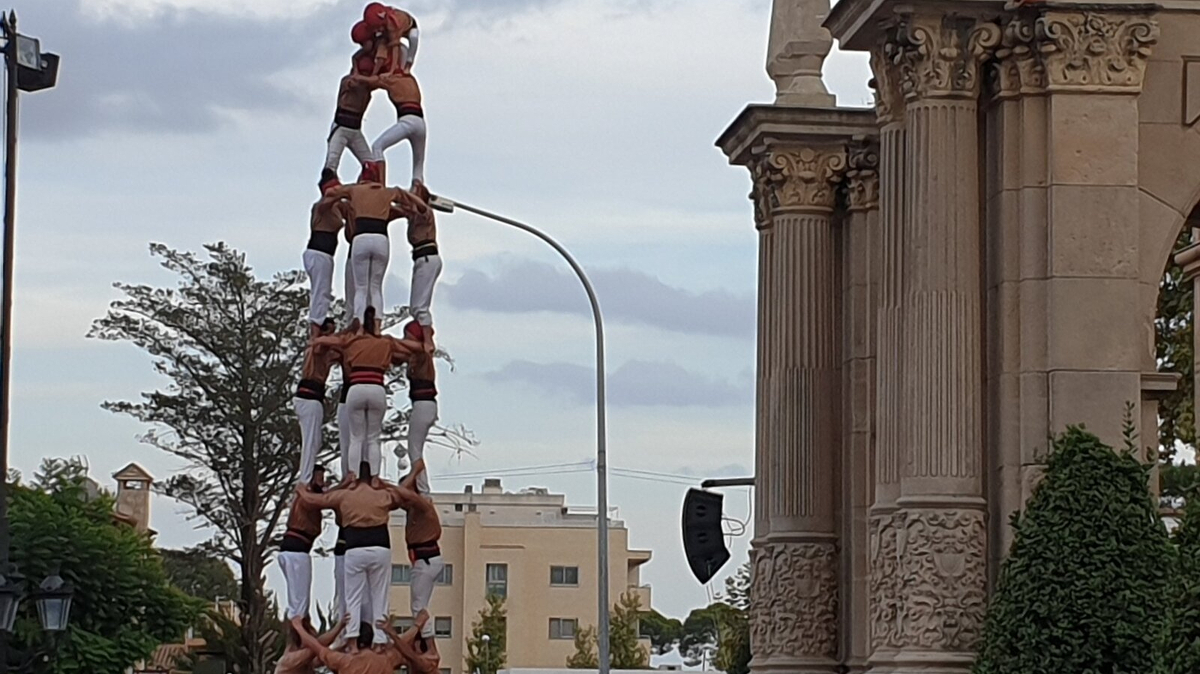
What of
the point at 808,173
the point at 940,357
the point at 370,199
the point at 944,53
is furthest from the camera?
the point at 808,173

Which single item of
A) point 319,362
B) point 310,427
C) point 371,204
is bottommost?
point 310,427

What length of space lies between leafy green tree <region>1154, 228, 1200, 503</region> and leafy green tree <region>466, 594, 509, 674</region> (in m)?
58.1

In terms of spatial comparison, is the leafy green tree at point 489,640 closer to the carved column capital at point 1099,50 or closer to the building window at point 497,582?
the building window at point 497,582

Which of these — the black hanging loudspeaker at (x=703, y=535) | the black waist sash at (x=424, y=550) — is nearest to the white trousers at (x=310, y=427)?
the black waist sash at (x=424, y=550)

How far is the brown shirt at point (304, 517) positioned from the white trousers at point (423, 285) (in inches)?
77.1

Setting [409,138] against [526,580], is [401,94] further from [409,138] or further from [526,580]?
[526,580]

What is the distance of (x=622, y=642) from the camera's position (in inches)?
4021

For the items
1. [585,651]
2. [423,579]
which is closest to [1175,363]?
[423,579]

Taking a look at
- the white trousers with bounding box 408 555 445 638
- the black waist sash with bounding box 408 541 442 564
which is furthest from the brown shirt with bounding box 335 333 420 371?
the white trousers with bounding box 408 555 445 638

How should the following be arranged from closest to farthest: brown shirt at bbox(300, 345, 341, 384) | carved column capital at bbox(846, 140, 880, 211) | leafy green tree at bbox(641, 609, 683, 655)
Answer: brown shirt at bbox(300, 345, 341, 384) < carved column capital at bbox(846, 140, 880, 211) < leafy green tree at bbox(641, 609, 683, 655)

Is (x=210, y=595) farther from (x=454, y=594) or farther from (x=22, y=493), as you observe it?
(x=454, y=594)

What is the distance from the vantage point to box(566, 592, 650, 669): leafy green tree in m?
101

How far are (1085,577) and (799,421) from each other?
7311 mm

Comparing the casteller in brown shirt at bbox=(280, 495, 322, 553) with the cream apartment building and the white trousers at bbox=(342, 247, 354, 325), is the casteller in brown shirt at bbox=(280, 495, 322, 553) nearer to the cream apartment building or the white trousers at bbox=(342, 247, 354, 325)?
the white trousers at bbox=(342, 247, 354, 325)
